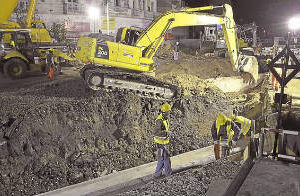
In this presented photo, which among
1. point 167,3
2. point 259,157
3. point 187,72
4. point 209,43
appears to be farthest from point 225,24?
point 167,3

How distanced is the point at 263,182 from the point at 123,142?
4990mm

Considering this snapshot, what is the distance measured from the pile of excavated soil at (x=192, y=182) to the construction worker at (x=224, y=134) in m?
0.86

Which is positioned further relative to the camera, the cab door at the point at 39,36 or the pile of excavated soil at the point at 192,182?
the cab door at the point at 39,36

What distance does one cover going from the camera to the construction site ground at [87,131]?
630 cm

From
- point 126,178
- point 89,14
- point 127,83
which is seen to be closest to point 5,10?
point 127,83

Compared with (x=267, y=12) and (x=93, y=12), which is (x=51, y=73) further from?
(x=267, y=12)

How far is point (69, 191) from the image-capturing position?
5.81 meters

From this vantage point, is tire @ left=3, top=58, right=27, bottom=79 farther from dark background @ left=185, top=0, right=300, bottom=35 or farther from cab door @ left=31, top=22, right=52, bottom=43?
dark background @ left=185, top=0, right=300, bottom=35

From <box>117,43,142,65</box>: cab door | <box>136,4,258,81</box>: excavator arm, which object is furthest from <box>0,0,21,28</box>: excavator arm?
<box>136,4,258,81</box>: excavator arm

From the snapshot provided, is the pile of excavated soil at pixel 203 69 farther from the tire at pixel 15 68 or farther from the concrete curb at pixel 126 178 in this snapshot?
the tire at pixel 15 68

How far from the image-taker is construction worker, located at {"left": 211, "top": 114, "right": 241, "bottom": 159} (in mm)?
5344

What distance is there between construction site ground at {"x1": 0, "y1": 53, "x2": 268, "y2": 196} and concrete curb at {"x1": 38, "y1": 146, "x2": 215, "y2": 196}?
1.75 ft

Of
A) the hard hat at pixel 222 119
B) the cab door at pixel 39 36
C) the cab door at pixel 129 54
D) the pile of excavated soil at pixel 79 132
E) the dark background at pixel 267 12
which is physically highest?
the dark background at pixel 267 12

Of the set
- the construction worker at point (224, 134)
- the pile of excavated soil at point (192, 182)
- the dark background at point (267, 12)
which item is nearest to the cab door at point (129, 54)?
the construction worker at point (224, 134)
